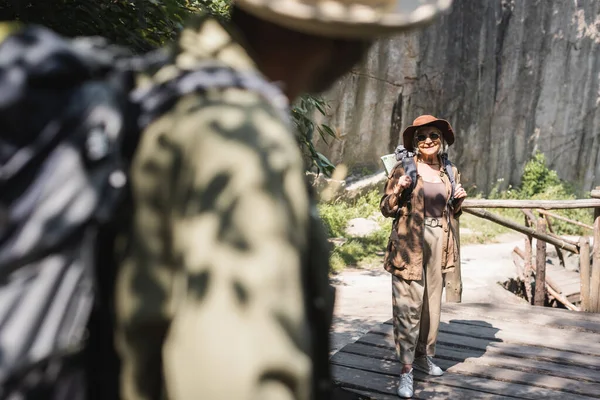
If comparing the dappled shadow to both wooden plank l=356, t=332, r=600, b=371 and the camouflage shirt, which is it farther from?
the camouflage shirt

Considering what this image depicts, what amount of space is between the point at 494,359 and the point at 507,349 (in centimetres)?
29

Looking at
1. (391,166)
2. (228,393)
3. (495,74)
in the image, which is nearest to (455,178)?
(391,166)

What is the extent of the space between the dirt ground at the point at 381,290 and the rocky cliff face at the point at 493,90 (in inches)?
174

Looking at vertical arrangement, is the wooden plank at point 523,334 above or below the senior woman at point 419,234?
below

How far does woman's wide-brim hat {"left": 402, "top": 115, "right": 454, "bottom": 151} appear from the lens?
4.20 m

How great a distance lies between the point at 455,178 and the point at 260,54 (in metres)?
3.64

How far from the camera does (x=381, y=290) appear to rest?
8812mm

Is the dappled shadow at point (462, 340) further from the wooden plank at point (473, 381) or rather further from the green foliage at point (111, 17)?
the green foliage at point (111, 17)

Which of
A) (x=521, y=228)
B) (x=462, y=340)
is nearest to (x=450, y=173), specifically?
(x=462, y=340)

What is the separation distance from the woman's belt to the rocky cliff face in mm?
10434

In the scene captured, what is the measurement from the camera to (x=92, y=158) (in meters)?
0.67

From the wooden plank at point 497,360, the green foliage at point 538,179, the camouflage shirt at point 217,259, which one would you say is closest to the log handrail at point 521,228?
the wooden plank at point 497,360

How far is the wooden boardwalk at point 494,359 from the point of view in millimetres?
4223

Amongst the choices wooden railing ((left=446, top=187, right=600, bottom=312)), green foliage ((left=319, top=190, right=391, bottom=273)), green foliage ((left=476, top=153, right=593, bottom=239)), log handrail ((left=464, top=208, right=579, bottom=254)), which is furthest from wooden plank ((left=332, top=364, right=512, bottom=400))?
green foliage ((left=476, top=153, right=593, bottom=239))
